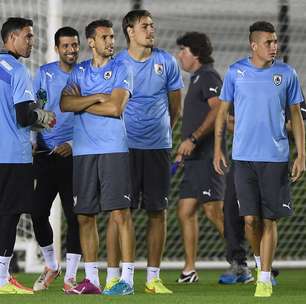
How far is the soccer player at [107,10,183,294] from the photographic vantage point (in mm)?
10484

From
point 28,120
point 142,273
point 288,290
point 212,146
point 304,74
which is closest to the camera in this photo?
point 28,120

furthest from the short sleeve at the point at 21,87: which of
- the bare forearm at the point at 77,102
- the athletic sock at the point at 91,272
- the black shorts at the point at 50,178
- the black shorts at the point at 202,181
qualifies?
the black shorts at the point at 202,181

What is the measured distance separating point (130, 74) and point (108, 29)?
15.2 inches

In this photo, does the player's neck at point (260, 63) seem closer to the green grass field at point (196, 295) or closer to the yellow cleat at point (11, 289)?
the green grass field at point (196, 295)

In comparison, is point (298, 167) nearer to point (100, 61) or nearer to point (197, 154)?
point (100, 61)

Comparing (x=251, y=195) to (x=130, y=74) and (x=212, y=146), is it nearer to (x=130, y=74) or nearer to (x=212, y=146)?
(x=130, y=74)

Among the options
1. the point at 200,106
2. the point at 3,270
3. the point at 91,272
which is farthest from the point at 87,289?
the point at 200,106

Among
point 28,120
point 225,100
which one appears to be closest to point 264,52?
point 225,100

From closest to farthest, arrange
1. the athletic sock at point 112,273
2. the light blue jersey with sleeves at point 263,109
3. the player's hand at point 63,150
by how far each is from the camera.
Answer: the light blue jersey with sleeves at point 263,109 → the athletic sock at point 112,273 → the player's hand at point 63,150

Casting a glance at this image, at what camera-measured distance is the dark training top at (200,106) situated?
1190 cm

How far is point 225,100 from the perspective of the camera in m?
10.3

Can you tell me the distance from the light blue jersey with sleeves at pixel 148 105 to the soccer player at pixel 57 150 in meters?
0.45

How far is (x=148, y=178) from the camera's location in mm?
10500

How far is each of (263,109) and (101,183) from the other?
4.14 ft
